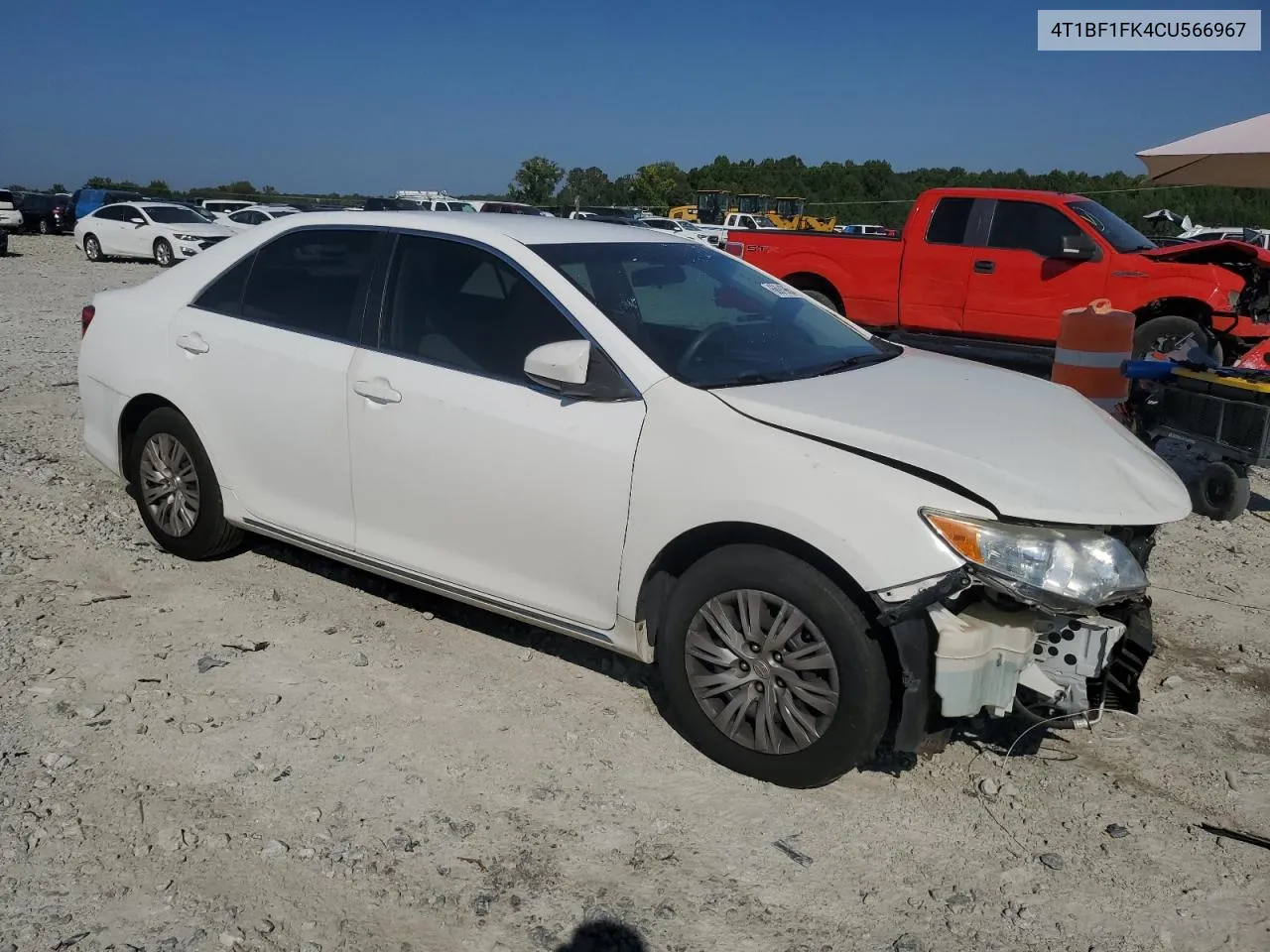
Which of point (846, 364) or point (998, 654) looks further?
point (846, 364)

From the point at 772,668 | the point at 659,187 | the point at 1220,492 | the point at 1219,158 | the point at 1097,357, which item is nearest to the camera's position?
the point at 772,668

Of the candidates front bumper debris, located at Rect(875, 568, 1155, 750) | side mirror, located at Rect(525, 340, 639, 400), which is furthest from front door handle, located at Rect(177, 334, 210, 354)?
front bumper debris, located at Rect(875, 568, 1155, 750)

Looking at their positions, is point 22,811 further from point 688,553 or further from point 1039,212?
point 1039,212

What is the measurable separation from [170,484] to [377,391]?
1541 mm

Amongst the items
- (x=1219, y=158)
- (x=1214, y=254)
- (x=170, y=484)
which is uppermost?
(x=1219, y=158)

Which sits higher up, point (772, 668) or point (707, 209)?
point (707, 209)

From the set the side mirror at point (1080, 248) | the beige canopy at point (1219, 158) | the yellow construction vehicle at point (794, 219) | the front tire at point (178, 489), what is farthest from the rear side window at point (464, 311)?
the yellow construction vehicle at point (794, 219)

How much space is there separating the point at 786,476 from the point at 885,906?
122 centimetres

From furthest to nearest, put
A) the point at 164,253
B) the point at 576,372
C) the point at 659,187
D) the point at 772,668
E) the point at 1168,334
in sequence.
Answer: the point at 659,187 < the point at 164,253 < the point at 1168,334 < the point at 576,372 < the point at 772,668

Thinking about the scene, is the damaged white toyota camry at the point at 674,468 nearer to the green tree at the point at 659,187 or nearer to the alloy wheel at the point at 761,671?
the alloy wheel at the point at 761,671

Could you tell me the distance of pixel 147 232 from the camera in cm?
2550

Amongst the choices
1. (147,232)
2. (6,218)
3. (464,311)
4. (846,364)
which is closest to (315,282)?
(464,311)

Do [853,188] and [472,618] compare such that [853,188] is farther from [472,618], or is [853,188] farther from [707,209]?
[472,618]

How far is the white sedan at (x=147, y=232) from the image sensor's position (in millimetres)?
25141
